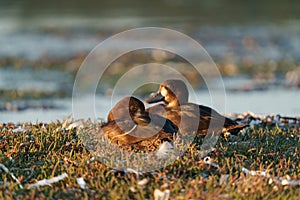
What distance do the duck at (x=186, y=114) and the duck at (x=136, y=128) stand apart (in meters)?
0.33

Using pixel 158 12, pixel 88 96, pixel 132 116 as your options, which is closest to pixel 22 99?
pixel 88 96

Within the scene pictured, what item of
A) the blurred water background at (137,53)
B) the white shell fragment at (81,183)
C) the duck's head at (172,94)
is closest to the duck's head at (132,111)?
the duck's head at (172,94)

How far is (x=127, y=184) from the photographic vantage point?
547 cm

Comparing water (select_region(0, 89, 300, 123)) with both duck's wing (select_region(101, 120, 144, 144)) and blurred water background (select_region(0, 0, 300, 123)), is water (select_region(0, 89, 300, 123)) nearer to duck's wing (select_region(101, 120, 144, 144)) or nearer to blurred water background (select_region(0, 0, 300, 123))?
blurred water background (select_region(0, 0, 300, 123))

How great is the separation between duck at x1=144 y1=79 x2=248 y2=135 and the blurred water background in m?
3.77

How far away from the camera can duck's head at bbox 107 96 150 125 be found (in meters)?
6.72

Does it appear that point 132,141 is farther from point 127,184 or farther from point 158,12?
point 158,12

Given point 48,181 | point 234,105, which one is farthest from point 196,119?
point 234,105

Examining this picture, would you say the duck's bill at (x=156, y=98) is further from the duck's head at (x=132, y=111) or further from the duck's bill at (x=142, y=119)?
the duck's bill at (x=142, y=119)

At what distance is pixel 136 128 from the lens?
21.3 feet

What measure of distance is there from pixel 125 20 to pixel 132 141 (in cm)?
2041

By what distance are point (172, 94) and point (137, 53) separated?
38.0ft

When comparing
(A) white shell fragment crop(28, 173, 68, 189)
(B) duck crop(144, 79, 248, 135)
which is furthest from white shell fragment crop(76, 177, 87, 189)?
(B) duck crop(144, 79, 248, 135)

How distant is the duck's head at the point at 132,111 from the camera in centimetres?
672
